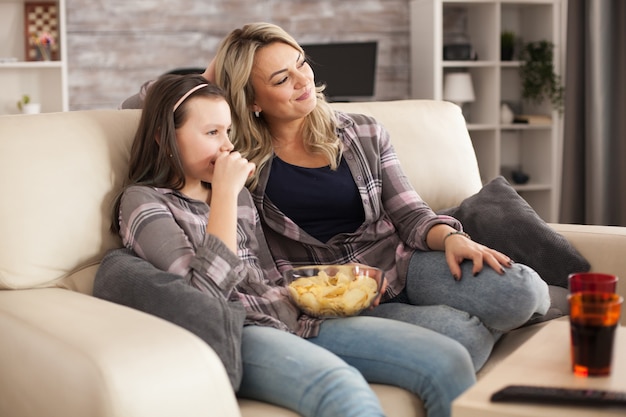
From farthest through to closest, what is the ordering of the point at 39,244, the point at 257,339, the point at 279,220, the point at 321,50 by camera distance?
1. the point at 321,50
2. the point at 279,220
3. the point at 39,244
4. the point at 257,339

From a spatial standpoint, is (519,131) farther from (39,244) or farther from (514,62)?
(39,244)

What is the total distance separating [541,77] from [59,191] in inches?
152

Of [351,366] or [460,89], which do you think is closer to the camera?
[351,366]

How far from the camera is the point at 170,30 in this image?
5125 mm

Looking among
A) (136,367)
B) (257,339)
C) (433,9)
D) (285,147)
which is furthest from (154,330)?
(433,9)

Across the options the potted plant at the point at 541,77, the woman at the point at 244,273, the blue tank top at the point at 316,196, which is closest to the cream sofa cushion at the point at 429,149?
the blue tank top at the point at 316,196

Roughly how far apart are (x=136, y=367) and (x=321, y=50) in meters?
3.96

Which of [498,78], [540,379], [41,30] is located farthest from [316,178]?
[498,78]

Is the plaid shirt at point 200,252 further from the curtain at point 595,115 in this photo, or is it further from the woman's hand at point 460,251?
the curtain at point 595,115

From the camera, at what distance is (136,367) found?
4.34 ft

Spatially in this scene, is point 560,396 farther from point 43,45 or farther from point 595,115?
point 43,45

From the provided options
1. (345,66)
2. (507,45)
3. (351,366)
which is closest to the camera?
(351,366)

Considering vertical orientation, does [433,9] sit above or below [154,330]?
above

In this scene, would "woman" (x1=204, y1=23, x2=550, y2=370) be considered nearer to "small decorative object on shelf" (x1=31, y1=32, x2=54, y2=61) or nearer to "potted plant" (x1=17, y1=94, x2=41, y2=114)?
"potted plant" (x1=17, y1=94, x2=41, y2=114)
